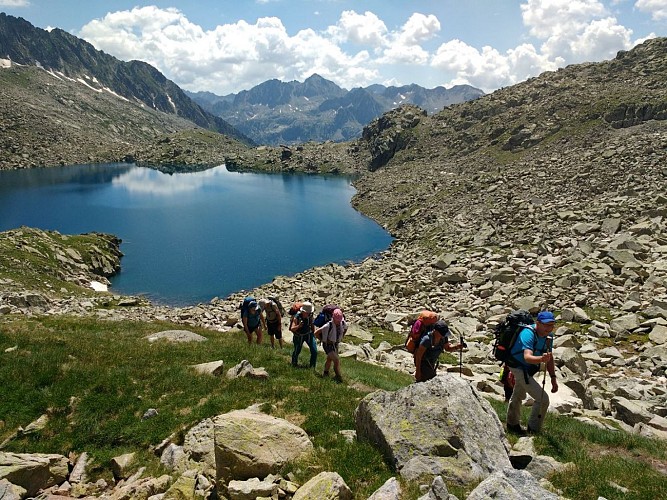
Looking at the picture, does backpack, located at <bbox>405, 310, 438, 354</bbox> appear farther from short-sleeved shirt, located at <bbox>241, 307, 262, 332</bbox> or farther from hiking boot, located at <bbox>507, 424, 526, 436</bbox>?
short-sleeved shirt, located at <bbox>241, 307, 262, 332</bbox>

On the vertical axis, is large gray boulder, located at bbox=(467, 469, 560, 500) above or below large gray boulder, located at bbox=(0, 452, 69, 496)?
above

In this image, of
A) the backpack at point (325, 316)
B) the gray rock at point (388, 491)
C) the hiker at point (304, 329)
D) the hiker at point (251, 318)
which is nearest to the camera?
the gray rock at point (388, 491)

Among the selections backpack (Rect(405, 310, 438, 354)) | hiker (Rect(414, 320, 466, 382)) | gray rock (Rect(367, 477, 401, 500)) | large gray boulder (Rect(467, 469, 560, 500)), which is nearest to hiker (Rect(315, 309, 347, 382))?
backpack (Rect(405, 310, 438, 354))

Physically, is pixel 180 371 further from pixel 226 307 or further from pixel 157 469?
pixel 226 307

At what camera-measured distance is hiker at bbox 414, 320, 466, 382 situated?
42.8ft

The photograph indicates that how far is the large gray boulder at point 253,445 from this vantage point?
369 inches

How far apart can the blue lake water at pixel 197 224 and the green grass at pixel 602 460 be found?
46605mm

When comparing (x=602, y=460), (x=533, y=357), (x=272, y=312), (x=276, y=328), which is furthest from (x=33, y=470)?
(x=602, y=460)

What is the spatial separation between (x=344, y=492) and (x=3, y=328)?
19.4m

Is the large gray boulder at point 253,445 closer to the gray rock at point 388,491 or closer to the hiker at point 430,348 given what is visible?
the gray rock at point 388,491

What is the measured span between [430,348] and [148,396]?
9528mm

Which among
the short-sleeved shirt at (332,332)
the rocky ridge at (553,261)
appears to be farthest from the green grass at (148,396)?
the rocky ridge at (553,261)

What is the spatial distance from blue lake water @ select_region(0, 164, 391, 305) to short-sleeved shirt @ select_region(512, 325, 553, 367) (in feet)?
152

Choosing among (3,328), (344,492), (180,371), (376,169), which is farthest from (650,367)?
(376,169)
